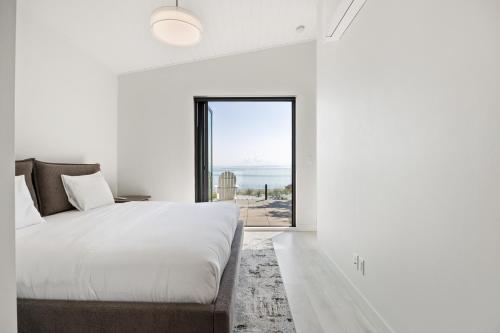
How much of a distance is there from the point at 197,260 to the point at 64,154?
9.19ft

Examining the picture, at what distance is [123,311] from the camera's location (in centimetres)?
140

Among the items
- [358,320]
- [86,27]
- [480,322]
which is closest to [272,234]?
[358,320]

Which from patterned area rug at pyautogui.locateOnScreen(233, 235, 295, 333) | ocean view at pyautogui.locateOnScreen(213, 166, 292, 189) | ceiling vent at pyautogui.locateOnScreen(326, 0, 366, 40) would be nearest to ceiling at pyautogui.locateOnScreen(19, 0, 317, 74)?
ceiling vent at pyautogui.locateOnScreen(326, 0, 366, 40)

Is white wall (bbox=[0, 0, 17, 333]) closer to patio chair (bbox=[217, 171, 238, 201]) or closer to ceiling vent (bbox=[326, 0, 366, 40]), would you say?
ceiling vent (bbox=[326, 0, 366, 40])

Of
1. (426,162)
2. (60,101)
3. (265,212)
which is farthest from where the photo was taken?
(265,212)

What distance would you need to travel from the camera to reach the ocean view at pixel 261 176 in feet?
24.8

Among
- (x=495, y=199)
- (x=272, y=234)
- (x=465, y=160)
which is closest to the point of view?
(x=495, y=199)

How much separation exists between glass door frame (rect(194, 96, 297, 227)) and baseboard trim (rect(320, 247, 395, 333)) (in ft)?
7.26

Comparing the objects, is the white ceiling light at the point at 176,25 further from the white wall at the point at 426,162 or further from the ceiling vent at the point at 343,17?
the white wall at the point at 426,162

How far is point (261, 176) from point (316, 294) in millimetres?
5391

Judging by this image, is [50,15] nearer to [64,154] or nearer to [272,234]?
[64,154]

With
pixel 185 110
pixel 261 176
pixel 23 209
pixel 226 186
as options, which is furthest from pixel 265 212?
pixel 23 209

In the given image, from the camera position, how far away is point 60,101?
129 inches

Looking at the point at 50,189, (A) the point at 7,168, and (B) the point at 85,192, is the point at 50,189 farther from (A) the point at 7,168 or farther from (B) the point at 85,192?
(A) the point at 7,168
